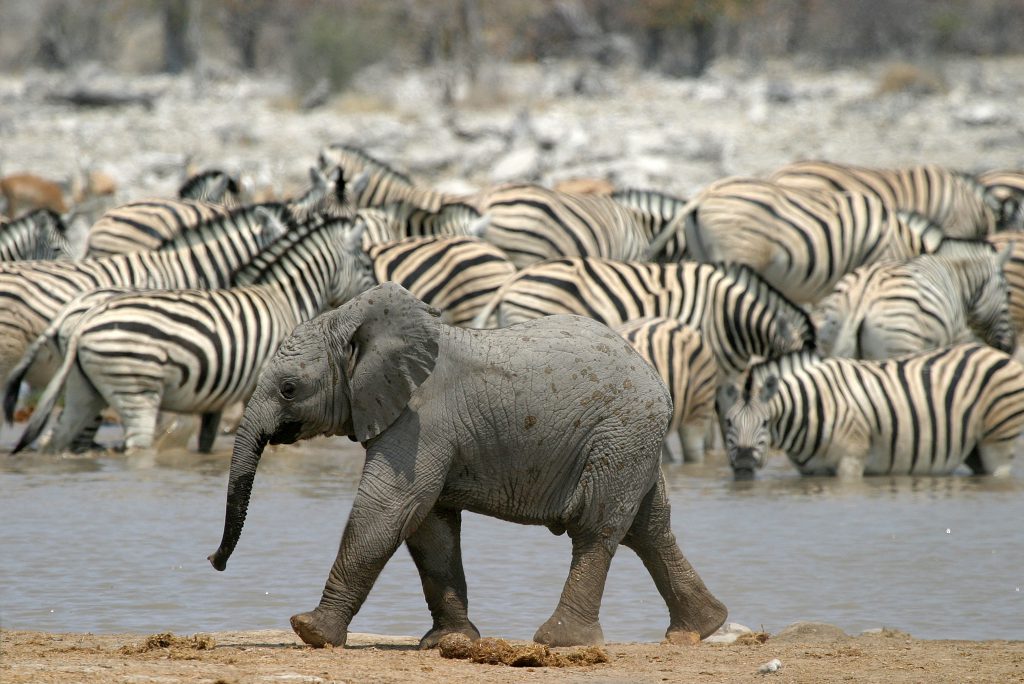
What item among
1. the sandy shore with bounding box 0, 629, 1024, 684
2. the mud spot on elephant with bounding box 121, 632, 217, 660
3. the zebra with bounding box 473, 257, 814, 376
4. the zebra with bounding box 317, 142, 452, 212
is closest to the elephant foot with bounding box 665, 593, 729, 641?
the sandy shore with bounding box 0, 629, 1024, 684

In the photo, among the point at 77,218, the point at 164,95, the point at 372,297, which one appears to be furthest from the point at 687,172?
the point at 372,297

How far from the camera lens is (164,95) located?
106 ft

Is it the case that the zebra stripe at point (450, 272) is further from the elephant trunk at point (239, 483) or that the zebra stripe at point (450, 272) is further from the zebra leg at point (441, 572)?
the elephant trunk at point (239, 483)

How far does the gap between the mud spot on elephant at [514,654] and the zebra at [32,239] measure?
9744 mm

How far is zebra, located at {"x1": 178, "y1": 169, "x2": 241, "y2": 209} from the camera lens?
56.4 ft

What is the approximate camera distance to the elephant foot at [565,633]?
5824mm

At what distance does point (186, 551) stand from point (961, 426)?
5289 millimetres

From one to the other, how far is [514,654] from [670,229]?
8.87 meters

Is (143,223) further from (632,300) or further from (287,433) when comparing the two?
(287,433)

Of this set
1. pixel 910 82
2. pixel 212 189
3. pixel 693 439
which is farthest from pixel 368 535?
pixel 910 82

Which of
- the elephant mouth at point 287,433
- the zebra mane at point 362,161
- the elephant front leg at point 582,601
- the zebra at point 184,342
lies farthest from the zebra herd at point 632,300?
the elephant mouth at point 287,433

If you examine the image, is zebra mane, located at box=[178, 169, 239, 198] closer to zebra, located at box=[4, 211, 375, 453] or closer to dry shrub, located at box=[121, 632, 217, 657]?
zebra, located at box=[4, 211, 375, 453]

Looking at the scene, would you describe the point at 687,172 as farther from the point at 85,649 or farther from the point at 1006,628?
the point at 85,649

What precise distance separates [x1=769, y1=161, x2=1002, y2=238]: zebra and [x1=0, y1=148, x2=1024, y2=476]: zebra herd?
929 millimetres
